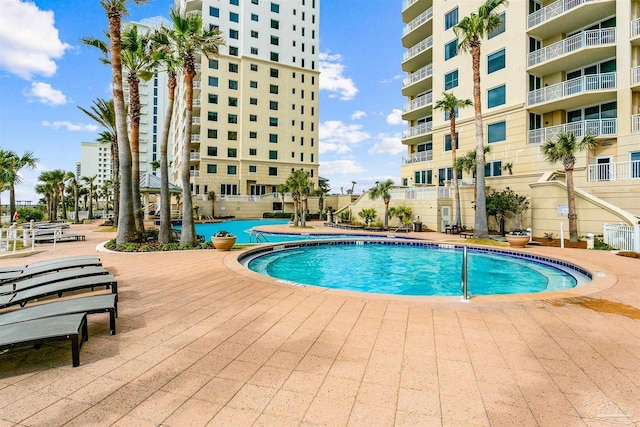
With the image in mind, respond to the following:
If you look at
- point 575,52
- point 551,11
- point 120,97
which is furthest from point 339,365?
point 551,11

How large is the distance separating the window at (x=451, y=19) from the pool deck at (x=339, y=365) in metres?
27.0

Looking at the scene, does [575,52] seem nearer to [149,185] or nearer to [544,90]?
[544,90]

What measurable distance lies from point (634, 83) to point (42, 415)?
25.8 meters

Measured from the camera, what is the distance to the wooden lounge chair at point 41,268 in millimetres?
6106

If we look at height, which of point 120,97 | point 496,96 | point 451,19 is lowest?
point 120,97

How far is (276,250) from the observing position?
14195 millimetres

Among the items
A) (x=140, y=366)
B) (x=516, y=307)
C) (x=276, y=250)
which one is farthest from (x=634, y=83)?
(x=140, y=366)

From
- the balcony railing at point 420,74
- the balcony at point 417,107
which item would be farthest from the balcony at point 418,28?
the balcony at point 417,107

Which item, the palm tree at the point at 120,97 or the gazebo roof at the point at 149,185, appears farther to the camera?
the gazebo roof at the point at 149,185

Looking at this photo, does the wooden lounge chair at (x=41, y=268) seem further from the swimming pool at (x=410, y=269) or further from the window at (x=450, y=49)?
the window at (x=450, y=49)

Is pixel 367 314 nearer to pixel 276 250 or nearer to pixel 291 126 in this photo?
pixel 276 250

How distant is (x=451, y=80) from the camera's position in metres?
26.5

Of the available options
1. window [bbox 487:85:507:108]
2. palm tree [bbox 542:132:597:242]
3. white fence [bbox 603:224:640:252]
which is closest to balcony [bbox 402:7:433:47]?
window [bbox 487:85:507:108]

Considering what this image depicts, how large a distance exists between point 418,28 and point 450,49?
16.2 feet
